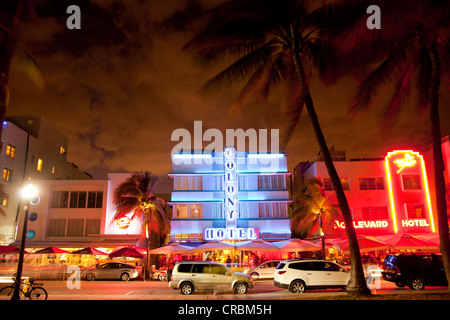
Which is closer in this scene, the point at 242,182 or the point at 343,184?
the point at 242,182

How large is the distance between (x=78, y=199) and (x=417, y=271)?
31587 mm

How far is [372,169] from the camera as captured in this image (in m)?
37.1

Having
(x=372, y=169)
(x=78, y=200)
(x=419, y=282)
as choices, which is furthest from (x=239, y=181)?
(x=419, y=282)

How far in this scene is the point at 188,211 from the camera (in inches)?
1393

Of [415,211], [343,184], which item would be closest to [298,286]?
[343,184]

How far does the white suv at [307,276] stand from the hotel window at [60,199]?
27.3 metres

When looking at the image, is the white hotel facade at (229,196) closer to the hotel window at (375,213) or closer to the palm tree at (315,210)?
the palm tree at (315,210)

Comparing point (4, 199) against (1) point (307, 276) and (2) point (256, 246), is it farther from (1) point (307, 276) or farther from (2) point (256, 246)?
(1) point (307, 276)

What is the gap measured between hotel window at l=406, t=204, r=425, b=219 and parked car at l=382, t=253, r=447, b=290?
18.3 m

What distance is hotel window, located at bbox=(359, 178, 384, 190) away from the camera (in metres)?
36.7

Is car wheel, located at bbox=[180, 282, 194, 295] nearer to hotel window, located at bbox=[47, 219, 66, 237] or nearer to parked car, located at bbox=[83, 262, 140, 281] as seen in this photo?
parked car, located at bbox=[83, 262, 140, 281]

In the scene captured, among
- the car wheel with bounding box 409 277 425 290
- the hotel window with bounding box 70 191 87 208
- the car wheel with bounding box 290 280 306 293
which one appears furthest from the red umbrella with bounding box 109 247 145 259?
the car wheel with bounding box 409 277 425 290
